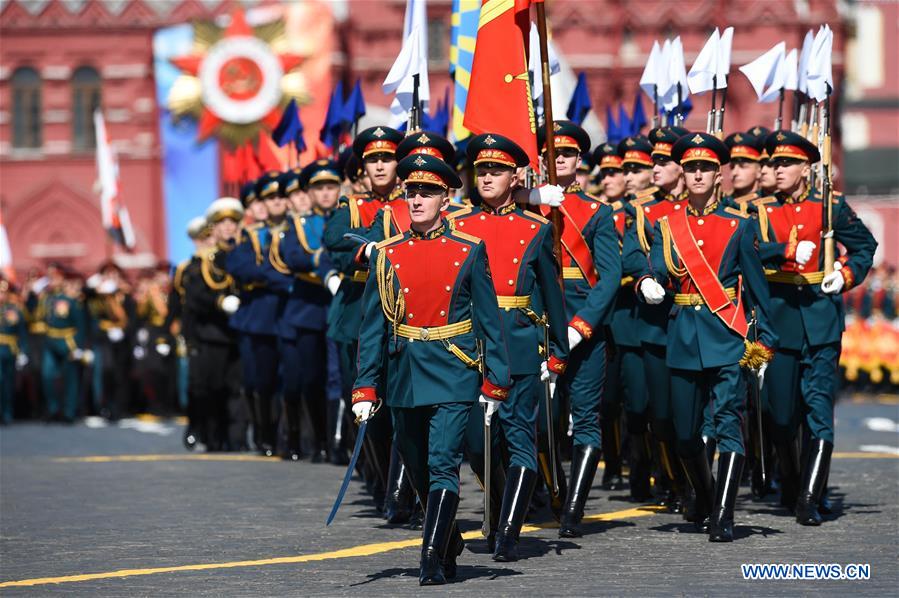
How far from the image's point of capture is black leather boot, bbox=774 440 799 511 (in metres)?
11.9

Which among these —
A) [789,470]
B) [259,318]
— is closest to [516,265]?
[789,470]

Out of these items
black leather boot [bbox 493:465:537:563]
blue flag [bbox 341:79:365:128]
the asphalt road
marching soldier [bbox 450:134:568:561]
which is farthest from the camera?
blue flag [bbox 341:79:365:128]

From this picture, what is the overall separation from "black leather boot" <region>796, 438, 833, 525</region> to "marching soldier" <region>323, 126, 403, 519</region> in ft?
8.45

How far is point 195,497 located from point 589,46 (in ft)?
123

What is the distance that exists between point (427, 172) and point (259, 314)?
25.0 ft

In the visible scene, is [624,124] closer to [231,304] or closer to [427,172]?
[231,304]

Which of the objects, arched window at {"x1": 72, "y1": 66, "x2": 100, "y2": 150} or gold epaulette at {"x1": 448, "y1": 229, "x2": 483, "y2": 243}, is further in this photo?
arched window at {"x1": 72, "y1": 66, "x2": 100, "y2": 150}

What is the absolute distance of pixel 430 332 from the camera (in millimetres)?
9242

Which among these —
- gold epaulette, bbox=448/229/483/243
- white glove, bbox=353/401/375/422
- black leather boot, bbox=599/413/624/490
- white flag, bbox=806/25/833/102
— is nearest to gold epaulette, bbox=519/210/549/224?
gold epaulette, bbox=448/229/483/243

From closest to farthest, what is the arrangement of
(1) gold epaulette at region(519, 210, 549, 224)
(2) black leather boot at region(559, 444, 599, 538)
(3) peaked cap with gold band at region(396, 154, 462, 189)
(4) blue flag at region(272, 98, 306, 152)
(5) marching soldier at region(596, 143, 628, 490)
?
1. (3) peaked cap with gold band at region(396, 154, 462, 189)
2. (1) gold epaulette at region(519, 210, 549, 224)
3. (2) black leather boot at region(559, 444, 599, 538)
4. (5) marching soldier at region(596, 143, 628, 490)
5. (4) blue flag at region(272, 98, 306, 152)

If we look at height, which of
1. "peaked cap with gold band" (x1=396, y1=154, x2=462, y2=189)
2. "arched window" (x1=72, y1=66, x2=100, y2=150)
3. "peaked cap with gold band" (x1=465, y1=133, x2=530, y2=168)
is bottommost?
"peaked cap with gold band" (x1=396, y1=154, x2=462, y2=189)

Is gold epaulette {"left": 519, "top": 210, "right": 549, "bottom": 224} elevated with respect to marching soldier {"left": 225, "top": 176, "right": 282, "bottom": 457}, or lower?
elevated

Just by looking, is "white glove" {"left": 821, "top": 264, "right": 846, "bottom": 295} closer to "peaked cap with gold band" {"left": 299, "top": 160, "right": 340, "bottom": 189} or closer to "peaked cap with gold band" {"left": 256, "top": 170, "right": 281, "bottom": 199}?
"peaked cap with gold band" {"left": 299, "top": 160, "right": 340, "bottom": 189}

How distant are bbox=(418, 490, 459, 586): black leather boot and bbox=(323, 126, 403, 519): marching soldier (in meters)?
3.18
